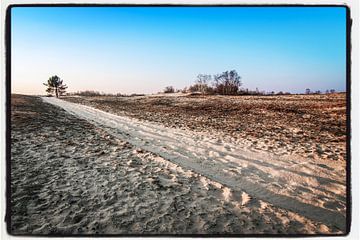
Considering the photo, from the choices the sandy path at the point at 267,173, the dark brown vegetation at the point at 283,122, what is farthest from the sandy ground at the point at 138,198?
the dark brown vegetation at the point at 283,122

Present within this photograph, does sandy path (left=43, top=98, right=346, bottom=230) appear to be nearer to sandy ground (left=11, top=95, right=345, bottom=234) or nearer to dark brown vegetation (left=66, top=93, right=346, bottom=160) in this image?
sandy ground (left=11, top=95, right=345, bottom=234)

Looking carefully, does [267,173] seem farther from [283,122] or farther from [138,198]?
[283,122]

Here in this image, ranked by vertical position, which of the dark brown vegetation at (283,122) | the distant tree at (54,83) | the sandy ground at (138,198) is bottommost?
the sandy ground at (138,198)

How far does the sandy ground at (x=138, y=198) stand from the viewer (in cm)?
272

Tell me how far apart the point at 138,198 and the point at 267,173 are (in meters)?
2.04

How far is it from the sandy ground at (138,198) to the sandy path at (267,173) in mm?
27

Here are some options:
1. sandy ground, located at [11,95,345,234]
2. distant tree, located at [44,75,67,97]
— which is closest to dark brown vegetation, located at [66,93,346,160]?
sandy ground, located at [11,95,345,234]

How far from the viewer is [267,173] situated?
13.6 ft

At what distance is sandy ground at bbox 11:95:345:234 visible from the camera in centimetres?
272

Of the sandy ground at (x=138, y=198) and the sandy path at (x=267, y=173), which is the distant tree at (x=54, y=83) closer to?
the sandy ground at (x=138, y=198)

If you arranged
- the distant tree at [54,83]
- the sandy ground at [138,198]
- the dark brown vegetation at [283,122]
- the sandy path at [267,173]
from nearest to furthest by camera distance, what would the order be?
1. the sandy ground at [138,198]
2. the sandy path at [267,173]
3. the dark brown vegetation at [283,122]
4. the distant tree at [54,83]

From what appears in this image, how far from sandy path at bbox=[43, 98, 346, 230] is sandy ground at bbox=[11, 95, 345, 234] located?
0.03 m

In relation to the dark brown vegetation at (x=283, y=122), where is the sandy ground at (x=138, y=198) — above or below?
below

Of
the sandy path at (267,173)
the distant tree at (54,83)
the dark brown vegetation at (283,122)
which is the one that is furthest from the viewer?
the distant tree at (54,83)
